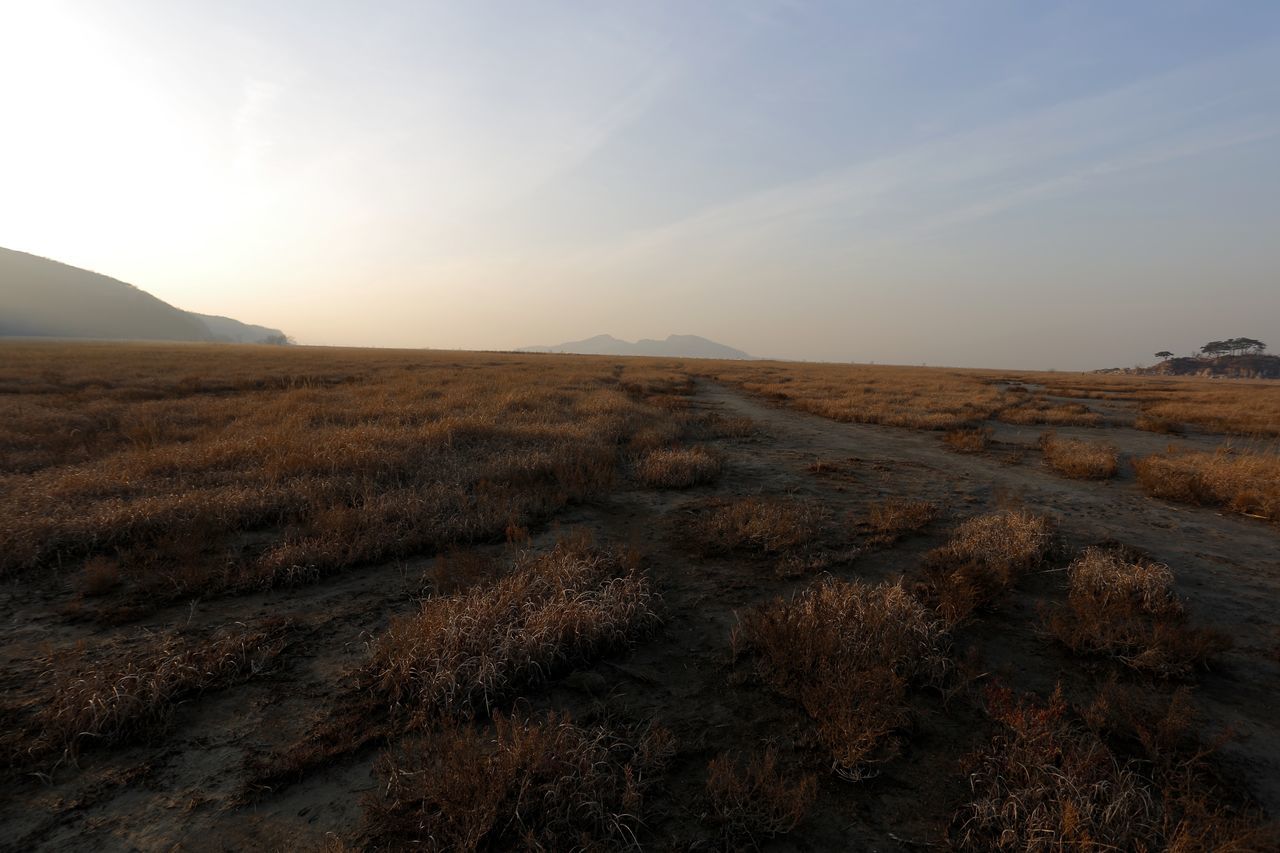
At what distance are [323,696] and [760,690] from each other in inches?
137

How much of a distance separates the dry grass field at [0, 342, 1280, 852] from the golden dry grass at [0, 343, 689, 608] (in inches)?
2.5

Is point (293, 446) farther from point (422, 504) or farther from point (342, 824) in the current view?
point (342, 824)

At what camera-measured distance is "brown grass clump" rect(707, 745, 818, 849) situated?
2893 mm

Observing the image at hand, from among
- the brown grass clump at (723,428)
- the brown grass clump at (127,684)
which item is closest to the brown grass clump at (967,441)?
the brown grass clump at (723,428)

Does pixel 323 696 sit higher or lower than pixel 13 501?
lower

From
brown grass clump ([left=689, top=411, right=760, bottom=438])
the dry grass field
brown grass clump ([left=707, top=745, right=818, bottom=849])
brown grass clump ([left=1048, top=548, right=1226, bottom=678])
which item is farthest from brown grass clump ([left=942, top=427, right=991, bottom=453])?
brown grass clump ([left=707, top=745, right=818, bottom=849])

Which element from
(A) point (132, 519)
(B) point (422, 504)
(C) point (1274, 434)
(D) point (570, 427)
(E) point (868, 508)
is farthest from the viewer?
(C) point (1274, 434)

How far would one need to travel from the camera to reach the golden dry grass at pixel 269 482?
6.03m

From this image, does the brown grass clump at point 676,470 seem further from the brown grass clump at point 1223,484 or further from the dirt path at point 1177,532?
the brown grass clump at point 1223,484

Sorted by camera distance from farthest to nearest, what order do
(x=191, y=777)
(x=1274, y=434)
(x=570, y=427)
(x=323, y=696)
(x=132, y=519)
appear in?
(x=1274, y=434)
(x=570, y=427)
(x=132, y=519)
(x=323, y=696)
(x=191, y=777)

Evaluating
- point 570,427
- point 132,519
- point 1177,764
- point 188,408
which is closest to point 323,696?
point 132,519

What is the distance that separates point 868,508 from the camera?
29.8 ft

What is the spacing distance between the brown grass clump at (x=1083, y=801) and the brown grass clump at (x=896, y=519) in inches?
165

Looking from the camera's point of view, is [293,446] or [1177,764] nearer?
[1177,764]
